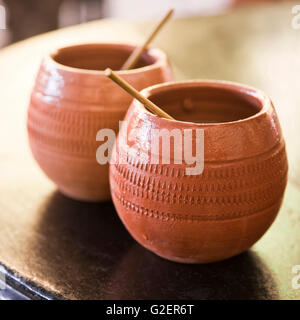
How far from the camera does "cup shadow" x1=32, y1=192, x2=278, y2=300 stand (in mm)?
581

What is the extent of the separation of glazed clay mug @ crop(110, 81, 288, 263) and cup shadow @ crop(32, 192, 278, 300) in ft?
0.07

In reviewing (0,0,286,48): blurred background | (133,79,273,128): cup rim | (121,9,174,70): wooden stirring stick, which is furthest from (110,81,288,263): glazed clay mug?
(0,0,286,48): blurred background

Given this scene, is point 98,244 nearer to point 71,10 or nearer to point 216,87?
point 216,87

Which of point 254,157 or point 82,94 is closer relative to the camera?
point 254,157

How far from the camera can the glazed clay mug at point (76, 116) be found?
0.68m

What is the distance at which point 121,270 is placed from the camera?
0.61 metres

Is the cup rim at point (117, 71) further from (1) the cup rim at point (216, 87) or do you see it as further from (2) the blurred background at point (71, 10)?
(2) the blurred background at point (71, 10)

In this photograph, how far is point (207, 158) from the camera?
544 millimetres

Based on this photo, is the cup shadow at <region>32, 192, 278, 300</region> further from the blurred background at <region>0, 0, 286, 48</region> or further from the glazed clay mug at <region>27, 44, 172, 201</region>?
the blurred background at <region>0, 0, 286, 48</region>

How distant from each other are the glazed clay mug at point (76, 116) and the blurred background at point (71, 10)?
1618 mm

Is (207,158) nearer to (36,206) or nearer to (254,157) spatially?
(254,157)

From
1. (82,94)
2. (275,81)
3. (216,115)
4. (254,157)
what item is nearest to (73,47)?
(82,94)

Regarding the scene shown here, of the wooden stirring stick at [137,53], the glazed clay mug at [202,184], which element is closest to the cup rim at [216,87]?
the glazed clay mug at [202,184]
